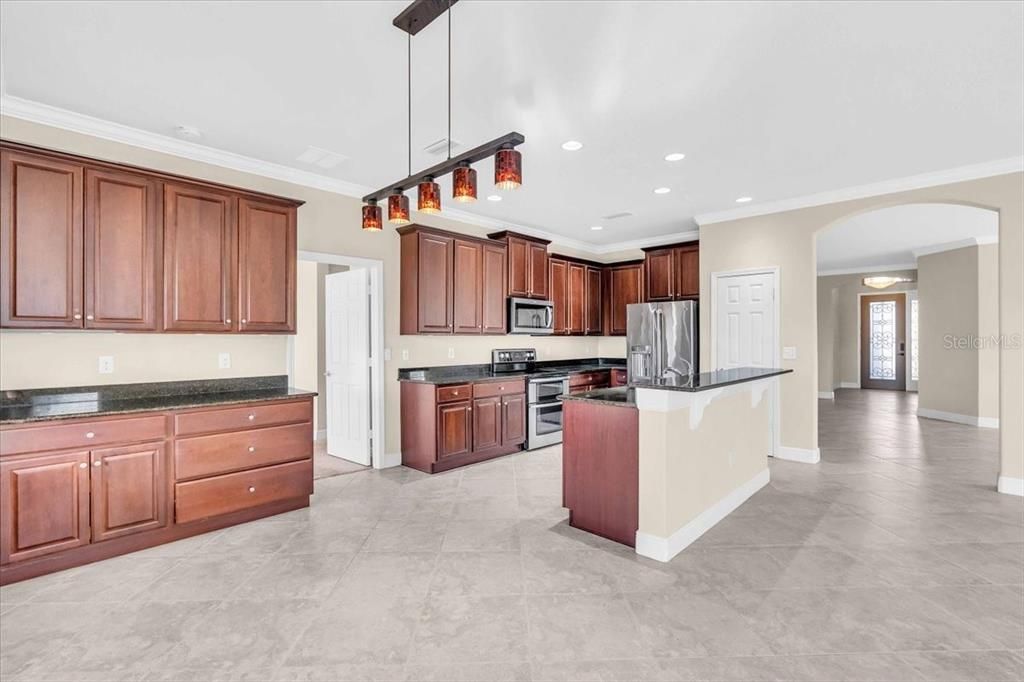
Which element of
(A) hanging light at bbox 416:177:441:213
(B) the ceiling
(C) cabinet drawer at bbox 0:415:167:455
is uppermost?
(B) the ceiling

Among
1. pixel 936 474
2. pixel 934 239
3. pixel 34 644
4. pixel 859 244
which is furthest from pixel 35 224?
pixel 934 239

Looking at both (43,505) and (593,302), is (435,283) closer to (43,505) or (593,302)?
(593,302)

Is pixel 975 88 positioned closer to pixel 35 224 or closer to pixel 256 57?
pixel 256 57

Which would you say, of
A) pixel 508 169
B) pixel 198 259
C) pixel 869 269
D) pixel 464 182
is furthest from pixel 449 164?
pixel 869 269

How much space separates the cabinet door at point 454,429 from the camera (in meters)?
4.69

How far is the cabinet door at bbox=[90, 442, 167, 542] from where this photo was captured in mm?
2805

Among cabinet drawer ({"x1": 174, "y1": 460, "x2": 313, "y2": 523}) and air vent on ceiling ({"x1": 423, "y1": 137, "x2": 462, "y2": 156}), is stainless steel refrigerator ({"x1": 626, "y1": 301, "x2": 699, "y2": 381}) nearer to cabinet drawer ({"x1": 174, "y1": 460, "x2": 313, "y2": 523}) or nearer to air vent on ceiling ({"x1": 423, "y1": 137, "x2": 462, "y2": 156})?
air vent on ceiling ({"x1": 423, "y1": 137, "x2": 462, "y2": 156})

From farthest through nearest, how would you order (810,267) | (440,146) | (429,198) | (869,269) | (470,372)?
(869,269)
(470,372)
(810,267)
(440,146)
(429,198)

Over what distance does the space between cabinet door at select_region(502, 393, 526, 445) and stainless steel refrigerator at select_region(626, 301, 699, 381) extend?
167 cm

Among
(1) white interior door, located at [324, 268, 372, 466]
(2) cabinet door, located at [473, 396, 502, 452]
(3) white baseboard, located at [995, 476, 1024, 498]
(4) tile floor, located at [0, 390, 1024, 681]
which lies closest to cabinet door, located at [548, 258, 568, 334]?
(2) cabinet door, located at [473, 396, 502, 452]

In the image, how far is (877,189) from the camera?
4516mm

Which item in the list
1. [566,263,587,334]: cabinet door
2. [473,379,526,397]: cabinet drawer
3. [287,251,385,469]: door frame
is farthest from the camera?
[566,263,587,334]: cabinet door

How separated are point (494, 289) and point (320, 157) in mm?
2360

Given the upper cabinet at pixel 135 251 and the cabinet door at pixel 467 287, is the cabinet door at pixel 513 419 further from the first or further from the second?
the upper cabinet at pixel 135 251
